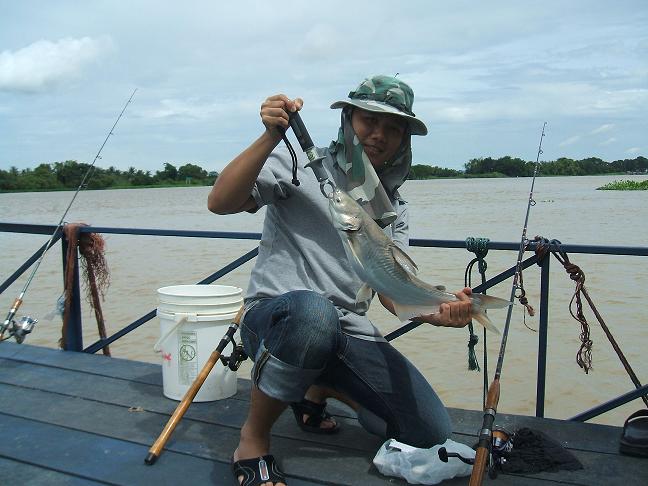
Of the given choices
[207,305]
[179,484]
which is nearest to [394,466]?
[179,484]

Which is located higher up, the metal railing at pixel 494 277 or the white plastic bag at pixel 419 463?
the metal railing at pixel 494 277

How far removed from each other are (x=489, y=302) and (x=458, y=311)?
4.6 inches

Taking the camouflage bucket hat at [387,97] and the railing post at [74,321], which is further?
the railing post at [74,321]

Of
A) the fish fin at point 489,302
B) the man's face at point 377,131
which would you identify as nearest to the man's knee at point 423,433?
the fish fin at point 489,302

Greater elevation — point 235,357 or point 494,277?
point 494,277

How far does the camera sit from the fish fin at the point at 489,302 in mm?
2215

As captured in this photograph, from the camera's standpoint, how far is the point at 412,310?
2363mm

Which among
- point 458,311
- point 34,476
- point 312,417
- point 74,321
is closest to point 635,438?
point 458,311

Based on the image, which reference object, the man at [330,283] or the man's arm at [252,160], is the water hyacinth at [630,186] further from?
the man's arm at [252,160]

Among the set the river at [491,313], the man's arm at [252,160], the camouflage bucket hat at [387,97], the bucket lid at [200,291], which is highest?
the camouflage bucket hat at [387,97]

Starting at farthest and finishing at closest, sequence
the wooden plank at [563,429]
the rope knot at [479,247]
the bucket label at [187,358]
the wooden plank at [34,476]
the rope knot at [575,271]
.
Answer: the bucket label at [187,358]
the rope knot at [479,247]
the rope knot at [575,271]
the wooden plank at [563,429]
the wooden plank at [34,476]

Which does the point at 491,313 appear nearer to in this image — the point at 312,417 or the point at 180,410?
the point at 312,417

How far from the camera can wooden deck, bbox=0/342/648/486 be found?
2498 mm

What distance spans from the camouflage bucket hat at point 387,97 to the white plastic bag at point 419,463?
133 centimetres
